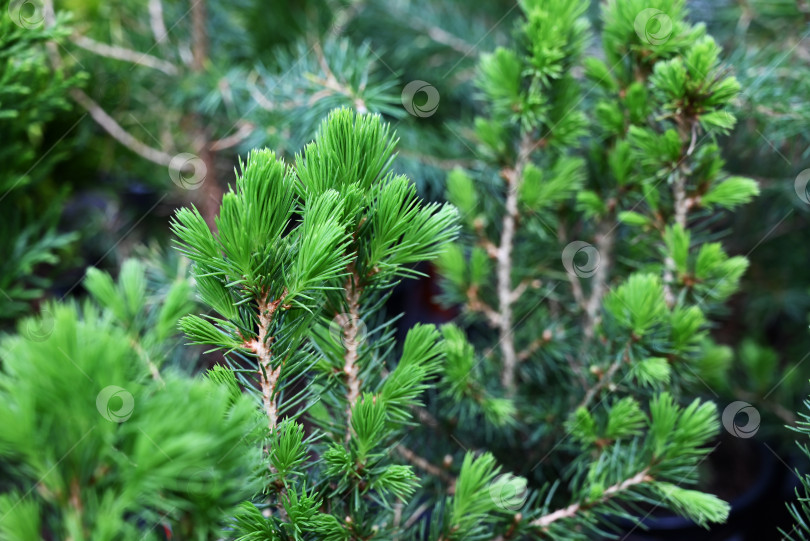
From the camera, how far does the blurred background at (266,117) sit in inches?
16.3

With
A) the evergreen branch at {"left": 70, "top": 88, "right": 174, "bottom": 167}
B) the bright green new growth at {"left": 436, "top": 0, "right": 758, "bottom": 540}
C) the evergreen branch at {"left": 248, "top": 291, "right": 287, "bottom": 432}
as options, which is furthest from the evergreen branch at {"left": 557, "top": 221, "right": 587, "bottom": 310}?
the evergreen branch at {"left": 70, "top": 88, "right": 174, "bottom": 167}

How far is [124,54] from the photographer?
0.52m

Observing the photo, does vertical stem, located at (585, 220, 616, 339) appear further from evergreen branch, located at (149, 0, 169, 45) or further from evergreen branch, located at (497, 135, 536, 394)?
evergreen branch, located at (149, 0, 169, 45)

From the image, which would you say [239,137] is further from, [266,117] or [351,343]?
[351,343]

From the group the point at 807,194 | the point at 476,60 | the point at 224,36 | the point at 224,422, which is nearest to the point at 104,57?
the point at 224,36

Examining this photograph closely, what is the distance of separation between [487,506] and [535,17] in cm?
27

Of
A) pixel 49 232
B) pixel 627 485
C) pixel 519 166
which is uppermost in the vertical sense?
pixel 519 166

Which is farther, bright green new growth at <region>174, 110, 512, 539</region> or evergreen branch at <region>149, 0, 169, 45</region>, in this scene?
evergreen branch at <region>149, 0, 169, 45</region>

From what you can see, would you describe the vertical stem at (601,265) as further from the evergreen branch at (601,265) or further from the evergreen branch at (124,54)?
the evergreen branch at (124,54)

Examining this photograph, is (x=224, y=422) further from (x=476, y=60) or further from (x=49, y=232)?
(x=476, y=60)

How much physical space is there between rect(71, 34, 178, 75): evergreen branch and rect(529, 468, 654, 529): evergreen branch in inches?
18.9

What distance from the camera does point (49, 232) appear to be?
440 mm

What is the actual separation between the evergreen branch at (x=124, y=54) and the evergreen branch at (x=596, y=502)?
0.48m

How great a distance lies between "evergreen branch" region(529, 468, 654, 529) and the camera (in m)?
0.30
